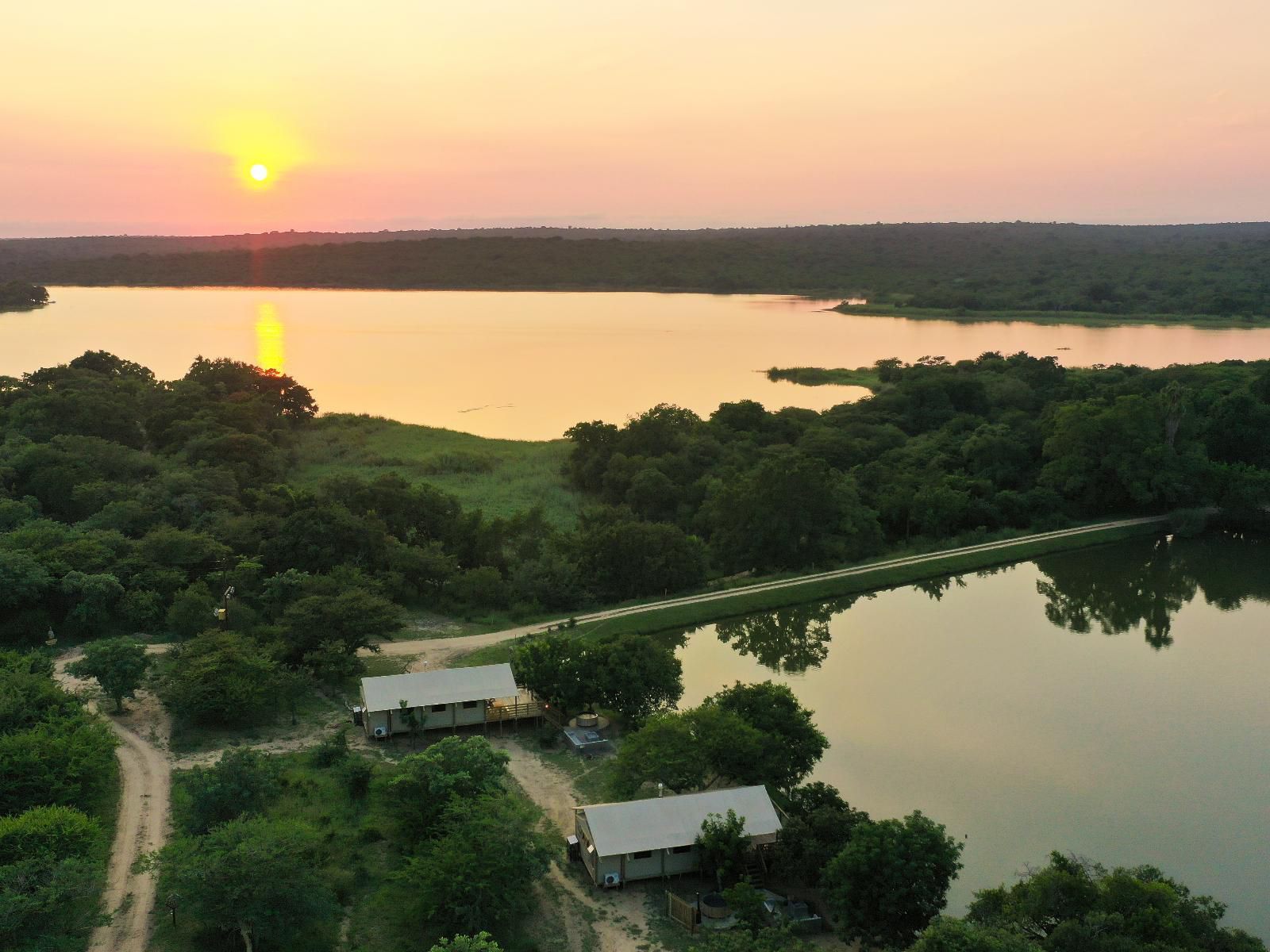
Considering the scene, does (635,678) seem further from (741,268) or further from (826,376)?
(741,268)

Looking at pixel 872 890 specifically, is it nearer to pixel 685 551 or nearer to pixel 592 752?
pixel 592 752

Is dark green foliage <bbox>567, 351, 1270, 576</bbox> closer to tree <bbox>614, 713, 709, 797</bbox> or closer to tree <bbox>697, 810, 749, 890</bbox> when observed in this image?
tree <bbox>614, 713, 709, 797</bbox>

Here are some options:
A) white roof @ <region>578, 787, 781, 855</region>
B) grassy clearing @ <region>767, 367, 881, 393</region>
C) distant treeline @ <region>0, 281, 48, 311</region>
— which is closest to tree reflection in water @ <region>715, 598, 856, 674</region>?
white roof @ <region>578, 787, 781, 855</region>

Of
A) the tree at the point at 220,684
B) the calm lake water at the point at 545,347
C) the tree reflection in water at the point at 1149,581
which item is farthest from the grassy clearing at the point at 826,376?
the tree at the point at 220,684

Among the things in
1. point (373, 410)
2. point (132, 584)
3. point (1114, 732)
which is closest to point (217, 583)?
point (132, 584)

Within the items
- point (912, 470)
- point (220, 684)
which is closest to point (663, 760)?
point (220, 684)

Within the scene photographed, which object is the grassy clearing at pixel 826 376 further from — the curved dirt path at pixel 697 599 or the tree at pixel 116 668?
the tree at pixel 116 668
